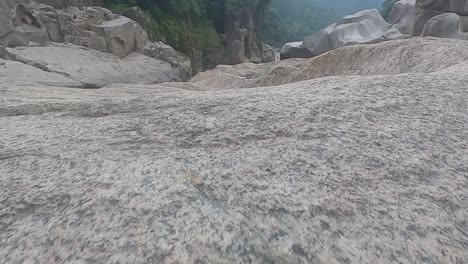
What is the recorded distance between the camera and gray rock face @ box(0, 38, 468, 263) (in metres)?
1.03

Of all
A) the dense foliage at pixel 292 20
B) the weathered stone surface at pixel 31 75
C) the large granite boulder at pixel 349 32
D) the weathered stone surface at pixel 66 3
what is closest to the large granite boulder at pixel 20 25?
the weathered stone surface at pixel 31 75

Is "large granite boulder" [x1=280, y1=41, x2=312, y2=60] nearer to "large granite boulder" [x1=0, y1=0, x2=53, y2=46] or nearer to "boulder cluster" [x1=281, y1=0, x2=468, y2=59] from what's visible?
"boulder cluster" [x1=281, y1=0, x2=468, y2=59]

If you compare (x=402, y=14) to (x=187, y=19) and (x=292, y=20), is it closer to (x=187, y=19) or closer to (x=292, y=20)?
(x=187, y=19)

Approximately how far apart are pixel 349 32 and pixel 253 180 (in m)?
19.0

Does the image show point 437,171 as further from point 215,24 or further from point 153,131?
point 215,24

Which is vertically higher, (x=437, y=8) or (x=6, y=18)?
(x=6, y=18)

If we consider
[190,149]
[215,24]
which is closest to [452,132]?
[190,149]

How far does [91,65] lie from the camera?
36.1 feet

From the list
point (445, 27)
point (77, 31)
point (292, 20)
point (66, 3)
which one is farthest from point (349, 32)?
point (292, 20)

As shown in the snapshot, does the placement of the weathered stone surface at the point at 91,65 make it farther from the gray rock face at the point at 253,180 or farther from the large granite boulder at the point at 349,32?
the large granite boulder at the point at 349,32

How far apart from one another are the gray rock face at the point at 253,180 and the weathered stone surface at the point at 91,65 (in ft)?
25.7

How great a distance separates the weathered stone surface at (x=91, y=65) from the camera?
31.1ft

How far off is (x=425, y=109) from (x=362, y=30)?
61.0 feet

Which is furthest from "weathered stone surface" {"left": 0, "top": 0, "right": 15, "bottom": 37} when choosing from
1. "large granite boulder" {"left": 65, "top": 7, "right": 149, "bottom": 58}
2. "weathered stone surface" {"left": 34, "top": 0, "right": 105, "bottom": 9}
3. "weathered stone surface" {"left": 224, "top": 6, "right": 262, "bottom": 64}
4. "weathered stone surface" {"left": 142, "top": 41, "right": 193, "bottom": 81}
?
"weathered stone surface" {"left": 224, "top": 6, "right": 262, "bottom": 64}
